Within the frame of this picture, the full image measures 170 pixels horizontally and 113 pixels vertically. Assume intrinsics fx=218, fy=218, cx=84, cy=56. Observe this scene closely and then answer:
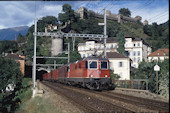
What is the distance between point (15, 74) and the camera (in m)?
39.0

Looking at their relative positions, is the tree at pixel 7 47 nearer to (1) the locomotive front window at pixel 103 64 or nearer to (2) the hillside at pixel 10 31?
(2) the hillside at pixel 10 31

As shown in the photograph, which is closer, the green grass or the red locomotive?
the green grass

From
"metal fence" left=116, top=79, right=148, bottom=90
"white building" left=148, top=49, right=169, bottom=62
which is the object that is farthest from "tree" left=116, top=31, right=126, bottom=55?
"metal fence" left=116, top=79, right=148, bottom=90

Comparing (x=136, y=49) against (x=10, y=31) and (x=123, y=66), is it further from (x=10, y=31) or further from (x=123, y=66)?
(x=10, y=31)

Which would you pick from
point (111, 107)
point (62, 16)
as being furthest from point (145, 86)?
point (62, 16)

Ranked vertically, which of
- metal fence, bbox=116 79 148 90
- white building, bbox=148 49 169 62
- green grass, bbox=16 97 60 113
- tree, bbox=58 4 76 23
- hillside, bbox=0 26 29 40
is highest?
tree, bbox=58 4 76 23

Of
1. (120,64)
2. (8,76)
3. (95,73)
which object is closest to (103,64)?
(95,73)

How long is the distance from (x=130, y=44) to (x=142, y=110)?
75568 millimetres

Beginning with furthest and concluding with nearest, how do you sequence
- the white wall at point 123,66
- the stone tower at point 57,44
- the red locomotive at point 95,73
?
the stone tower at point 57,44, the white wall at point 123,66, the red locomotive at point 95,73

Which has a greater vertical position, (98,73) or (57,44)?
(57,44)

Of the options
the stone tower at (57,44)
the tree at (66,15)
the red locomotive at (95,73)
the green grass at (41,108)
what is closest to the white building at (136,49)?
the stone tower at (57,44)

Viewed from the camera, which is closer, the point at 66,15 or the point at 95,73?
the point at 95,73

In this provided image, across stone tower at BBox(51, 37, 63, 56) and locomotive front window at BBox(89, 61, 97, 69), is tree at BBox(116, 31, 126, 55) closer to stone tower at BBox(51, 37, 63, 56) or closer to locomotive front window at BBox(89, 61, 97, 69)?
stone tower at BBox(51, 37, 63, 56)

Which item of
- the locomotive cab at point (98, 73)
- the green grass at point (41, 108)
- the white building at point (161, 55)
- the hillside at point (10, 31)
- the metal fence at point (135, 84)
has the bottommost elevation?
the green grass at point (41, 108)
